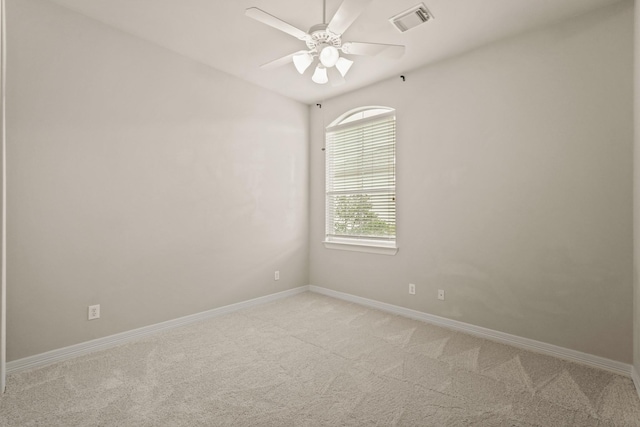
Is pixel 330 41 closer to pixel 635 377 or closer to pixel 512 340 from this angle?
pixel 512 340

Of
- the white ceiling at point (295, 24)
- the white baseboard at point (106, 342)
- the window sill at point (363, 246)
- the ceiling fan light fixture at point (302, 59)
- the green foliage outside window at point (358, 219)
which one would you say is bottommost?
the white baseboard at point (106, 342)

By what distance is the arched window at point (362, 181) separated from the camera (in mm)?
3834

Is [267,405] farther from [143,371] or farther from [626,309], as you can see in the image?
[626,309]

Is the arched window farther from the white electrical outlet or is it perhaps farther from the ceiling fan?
the white electrical outlet

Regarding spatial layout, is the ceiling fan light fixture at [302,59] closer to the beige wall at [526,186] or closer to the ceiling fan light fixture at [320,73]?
the ceiling fan light fixture at [320,73]

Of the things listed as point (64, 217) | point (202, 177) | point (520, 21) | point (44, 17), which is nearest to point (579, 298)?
point (520, 21)

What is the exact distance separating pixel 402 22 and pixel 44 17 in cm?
283

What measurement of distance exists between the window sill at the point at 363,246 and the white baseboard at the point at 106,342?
1.28m

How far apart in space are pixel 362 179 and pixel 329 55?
81.4 inches

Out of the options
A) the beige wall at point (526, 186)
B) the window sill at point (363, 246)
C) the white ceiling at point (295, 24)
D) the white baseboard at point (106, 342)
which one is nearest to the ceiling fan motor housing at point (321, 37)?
the white ceiling at point (295, 24)

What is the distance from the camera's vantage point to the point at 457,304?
10.5 ft

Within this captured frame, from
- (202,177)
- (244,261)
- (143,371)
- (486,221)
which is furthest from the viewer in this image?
(244,261)

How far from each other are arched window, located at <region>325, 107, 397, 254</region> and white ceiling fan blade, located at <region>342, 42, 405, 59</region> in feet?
4.87

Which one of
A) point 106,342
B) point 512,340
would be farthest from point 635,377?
point 106,342
